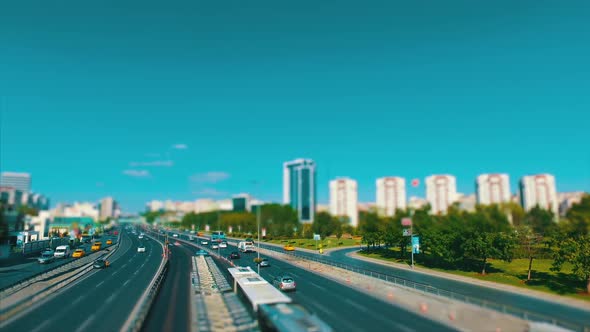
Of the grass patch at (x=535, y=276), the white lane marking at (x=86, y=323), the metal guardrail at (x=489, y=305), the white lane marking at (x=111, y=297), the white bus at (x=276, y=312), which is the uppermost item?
the white bus at (x=276, y=312)

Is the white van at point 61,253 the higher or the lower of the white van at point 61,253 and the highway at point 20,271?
the higher

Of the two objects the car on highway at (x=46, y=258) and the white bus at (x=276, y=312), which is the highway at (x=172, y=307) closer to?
the white bus at (x=276, y=312)

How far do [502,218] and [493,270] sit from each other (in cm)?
3898

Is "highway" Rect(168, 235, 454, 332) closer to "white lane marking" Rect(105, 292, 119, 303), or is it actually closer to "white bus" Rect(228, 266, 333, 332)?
"white bus" Rect(228, 266, 333, 332)

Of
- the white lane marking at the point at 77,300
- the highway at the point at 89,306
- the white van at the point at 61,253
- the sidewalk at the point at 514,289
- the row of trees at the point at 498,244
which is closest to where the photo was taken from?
the highway at the point at 89,306

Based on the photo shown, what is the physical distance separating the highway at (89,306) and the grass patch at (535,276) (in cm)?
4704

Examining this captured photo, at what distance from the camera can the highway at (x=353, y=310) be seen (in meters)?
27.0

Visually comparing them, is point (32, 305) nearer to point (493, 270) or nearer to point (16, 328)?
point (16, 328)

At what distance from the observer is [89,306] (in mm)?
33625

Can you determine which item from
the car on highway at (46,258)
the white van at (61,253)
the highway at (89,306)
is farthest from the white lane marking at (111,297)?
the white van at (61,253)

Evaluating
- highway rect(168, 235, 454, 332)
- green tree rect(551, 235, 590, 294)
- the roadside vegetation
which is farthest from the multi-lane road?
highway rect(168, 235, 454, 332)

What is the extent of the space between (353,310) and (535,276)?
38655 mm

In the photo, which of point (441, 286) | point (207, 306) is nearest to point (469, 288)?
point (441, 286)

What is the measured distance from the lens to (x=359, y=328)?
2667 cm
